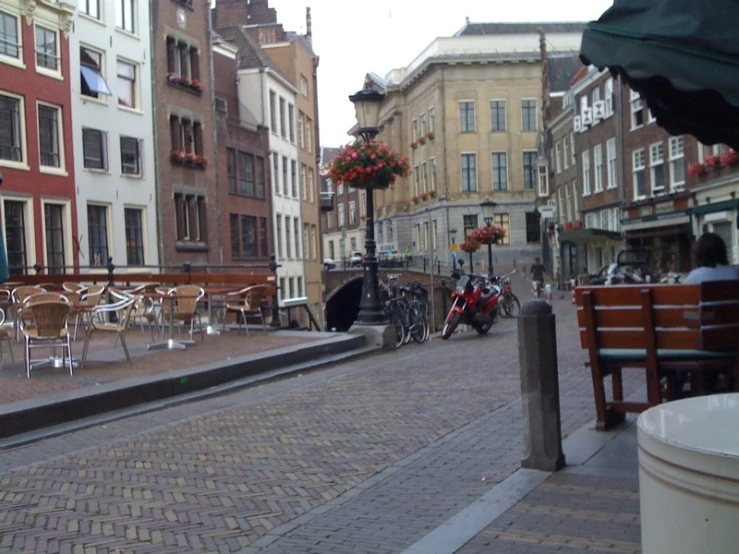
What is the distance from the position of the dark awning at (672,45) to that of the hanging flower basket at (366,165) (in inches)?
404

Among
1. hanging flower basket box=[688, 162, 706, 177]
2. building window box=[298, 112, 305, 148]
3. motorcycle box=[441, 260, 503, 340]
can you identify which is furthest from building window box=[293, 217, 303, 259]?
motorcycle box=[441, 260, 503, 340]

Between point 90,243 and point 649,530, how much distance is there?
2871 centimetres

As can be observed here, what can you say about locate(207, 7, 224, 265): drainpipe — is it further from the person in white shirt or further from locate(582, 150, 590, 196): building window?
the person in white shirt

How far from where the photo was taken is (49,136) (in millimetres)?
27797

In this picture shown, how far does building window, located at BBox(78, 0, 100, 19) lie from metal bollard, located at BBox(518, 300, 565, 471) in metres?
27.3

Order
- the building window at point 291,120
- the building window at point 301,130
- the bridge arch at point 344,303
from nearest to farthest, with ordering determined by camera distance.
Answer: the building window at point 291,120 < the building window at point 301,130 < the bridge arch at point 344,303

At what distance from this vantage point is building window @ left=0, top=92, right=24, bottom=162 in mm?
25562

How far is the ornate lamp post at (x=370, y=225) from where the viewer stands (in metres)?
15.0

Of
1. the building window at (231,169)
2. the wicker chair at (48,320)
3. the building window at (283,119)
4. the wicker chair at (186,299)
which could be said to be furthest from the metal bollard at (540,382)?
the building window at (283,119)

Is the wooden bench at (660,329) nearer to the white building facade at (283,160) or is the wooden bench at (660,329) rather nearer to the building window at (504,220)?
the white building facade at (283,160)

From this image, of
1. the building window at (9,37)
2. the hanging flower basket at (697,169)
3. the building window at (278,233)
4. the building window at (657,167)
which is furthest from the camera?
the building window at (278,233)

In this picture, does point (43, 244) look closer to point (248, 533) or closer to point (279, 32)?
point (248, 533)

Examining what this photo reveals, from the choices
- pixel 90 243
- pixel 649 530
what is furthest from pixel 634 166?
pixel 649 530

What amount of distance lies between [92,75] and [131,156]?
11.2 feet
